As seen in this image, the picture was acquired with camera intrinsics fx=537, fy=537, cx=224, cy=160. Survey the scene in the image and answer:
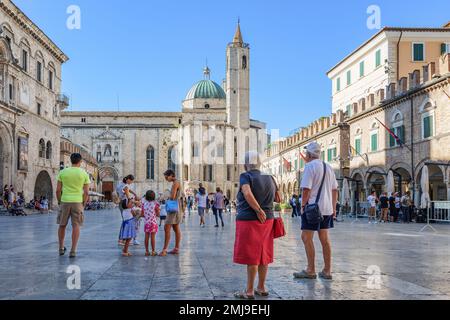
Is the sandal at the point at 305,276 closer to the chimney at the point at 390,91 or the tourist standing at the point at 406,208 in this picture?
the tourist standing at the point at 406,208

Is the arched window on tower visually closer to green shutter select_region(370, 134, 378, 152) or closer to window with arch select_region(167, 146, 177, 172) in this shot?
window with arch select_region(167, 146, 177, 172)

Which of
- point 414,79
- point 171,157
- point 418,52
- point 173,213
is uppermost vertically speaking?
point 418,52

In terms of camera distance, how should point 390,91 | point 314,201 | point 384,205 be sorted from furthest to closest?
1. point 390,91
2. point 384,205
3. point 314,201

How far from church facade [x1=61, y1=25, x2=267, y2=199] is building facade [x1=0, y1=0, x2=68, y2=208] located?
114ft

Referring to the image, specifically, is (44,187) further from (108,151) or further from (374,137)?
(108,151)

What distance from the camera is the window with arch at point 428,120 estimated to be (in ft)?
85.4

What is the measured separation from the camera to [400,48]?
35.1 metres

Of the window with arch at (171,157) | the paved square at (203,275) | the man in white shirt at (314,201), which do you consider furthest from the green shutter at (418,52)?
the window with arch at (171,157)

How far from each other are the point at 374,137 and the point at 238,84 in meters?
49.9

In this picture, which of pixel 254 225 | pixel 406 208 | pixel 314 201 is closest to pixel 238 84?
pixel 406 208

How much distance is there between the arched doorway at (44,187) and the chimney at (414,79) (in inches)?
1067

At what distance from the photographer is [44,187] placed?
41.7 meters

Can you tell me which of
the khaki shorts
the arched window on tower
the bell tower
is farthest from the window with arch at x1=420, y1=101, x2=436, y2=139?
the arched window on tower

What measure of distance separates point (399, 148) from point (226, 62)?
187 feet
